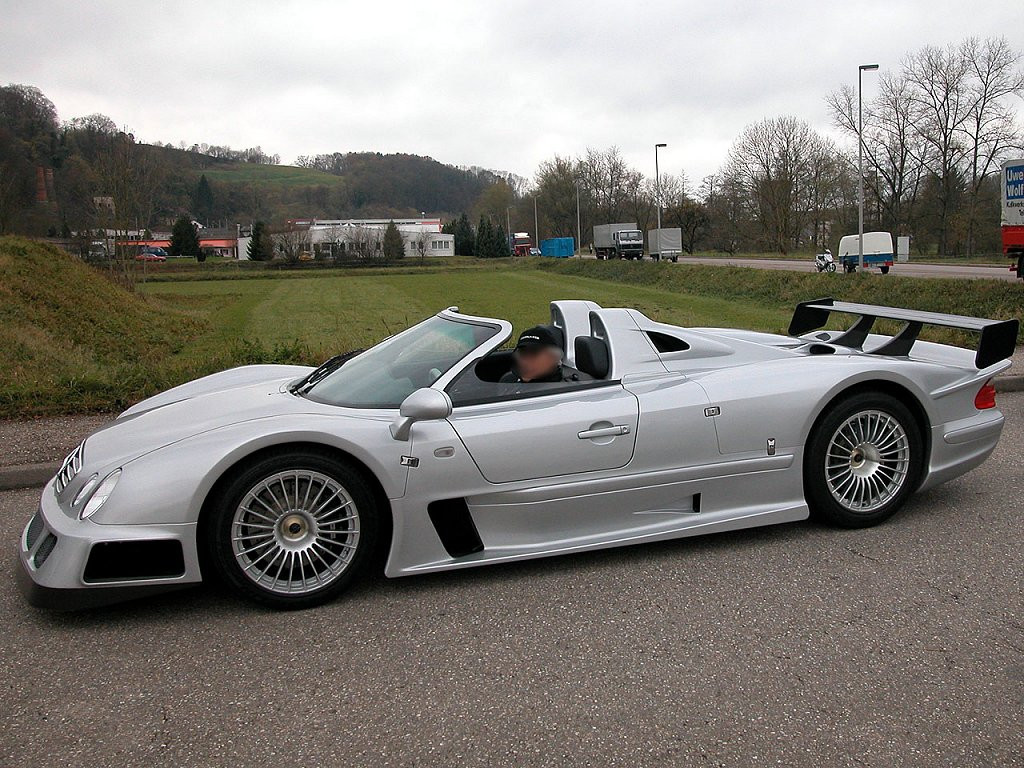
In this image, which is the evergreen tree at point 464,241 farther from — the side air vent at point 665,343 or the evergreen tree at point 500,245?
the side air vent at point 665,343

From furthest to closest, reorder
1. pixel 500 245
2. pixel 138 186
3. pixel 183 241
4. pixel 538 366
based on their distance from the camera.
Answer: pixel 500 245 < pixel 183 241 < pixel 138 186 < pixel 538 366

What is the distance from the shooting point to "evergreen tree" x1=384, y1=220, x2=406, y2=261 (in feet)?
262

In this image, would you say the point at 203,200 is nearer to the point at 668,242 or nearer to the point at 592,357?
the point at 668,242

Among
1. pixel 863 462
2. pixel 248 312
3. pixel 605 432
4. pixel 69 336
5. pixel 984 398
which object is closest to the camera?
pixel 605 432

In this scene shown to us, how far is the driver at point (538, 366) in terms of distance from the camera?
4.48m

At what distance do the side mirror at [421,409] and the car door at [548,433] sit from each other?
196 millimetres

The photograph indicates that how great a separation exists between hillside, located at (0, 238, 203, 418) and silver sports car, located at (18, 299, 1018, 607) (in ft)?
12.5

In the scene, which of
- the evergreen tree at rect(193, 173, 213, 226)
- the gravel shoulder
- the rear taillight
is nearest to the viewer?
the rear taillight

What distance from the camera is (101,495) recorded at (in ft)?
11.8

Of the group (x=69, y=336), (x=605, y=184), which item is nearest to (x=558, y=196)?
(x=605, y=184)

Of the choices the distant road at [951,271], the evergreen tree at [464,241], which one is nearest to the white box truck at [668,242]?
the distant road at [951,271]

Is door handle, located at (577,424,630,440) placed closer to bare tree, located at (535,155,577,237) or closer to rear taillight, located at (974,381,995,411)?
rear taillight, located at (974,381,995,411)

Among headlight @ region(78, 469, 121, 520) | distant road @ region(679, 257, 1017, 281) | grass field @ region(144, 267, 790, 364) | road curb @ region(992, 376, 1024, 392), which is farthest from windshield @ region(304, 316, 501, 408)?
distant road @ region(679, 257, 1017, 281)

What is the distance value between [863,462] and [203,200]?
14781 cm
